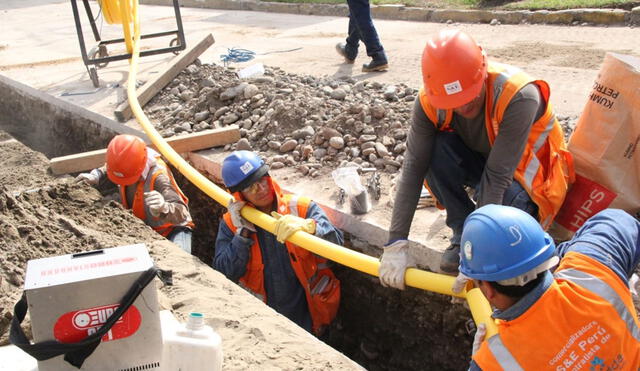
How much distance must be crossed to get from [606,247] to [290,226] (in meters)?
1.98

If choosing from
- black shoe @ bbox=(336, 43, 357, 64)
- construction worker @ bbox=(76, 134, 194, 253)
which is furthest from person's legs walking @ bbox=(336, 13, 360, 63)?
construction worker @ bbox=(76, 134, 194, 253)

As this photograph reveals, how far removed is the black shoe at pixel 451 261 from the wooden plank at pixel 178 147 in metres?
3.07

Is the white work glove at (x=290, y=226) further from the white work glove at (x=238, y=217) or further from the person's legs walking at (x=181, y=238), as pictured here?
the person's legs walking at (x=181, y=238)

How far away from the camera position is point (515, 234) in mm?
2197

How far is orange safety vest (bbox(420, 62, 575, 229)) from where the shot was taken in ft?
10.2

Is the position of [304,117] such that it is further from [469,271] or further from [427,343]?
[469,271]

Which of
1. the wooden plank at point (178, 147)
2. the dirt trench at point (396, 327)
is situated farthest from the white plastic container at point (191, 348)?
the wooden plank at point (178, 147)

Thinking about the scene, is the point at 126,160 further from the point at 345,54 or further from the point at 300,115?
the point at 345,54

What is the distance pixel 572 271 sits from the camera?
229cm

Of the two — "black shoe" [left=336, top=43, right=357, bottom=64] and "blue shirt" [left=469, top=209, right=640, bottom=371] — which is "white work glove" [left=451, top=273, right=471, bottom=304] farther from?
"black shoe" [left=336, top=43, right=357, bottom=64]

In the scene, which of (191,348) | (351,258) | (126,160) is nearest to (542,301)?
(191,348)

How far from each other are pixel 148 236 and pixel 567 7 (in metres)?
7.87

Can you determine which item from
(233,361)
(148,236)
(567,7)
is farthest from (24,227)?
(567,7)

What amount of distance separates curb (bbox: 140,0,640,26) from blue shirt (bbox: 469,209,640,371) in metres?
7.40
